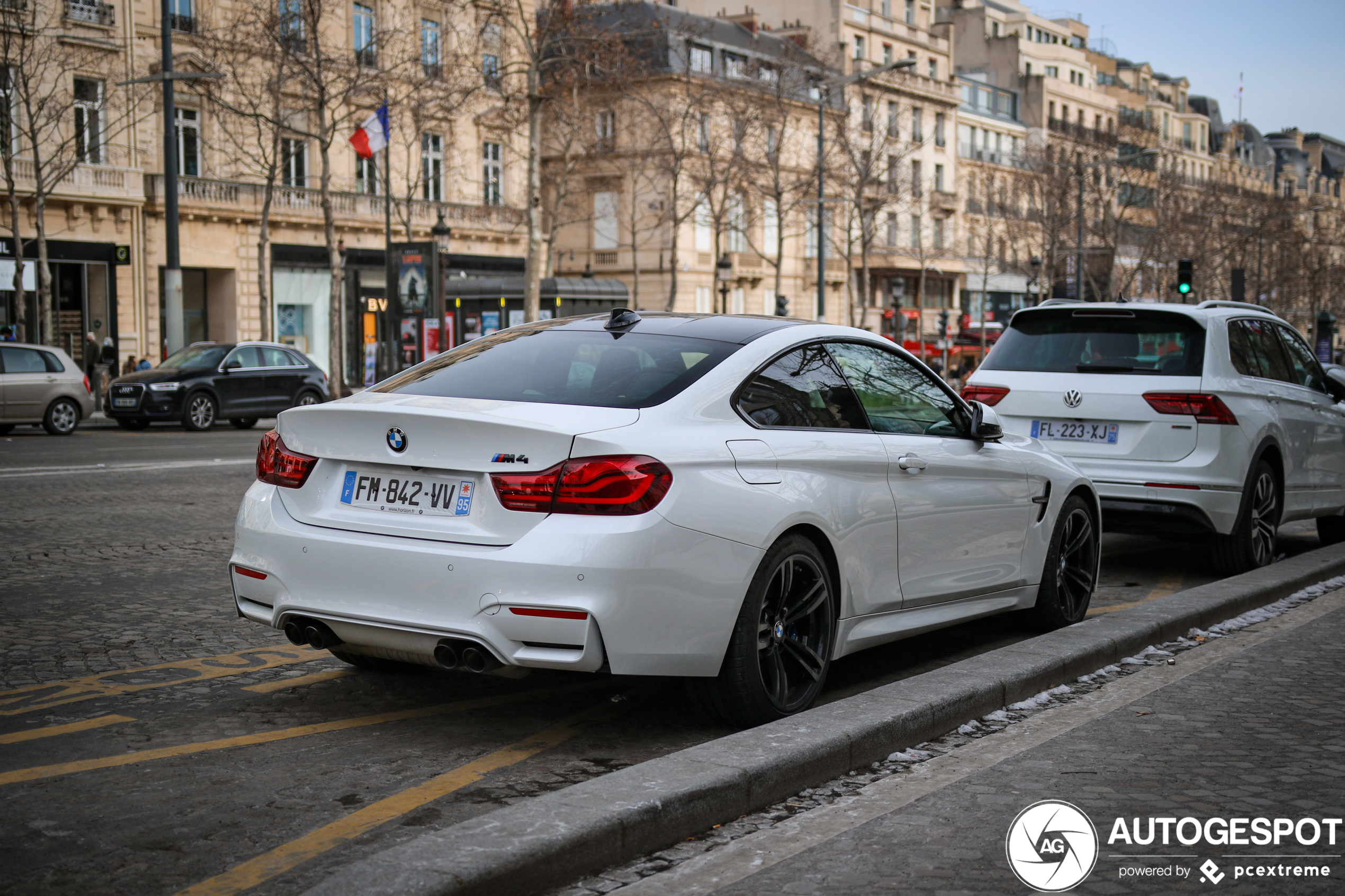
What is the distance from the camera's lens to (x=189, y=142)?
3975cm

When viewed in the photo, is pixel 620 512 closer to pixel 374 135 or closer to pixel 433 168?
pixel 374 135

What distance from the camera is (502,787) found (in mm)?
4277

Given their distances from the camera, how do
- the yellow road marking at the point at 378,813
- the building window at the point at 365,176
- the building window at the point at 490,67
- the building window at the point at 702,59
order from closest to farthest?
the yellow road marking at the point at 378,813 < the building window at the point at 490,67 < the building window at the point at 365,176 < the building window at the point at 702,59

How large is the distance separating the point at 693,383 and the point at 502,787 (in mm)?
1496

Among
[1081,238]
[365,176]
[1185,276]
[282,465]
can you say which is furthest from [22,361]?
[1081,238]

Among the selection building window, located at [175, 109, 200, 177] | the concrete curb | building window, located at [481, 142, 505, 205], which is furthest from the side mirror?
building window, located at [481, 142, 505, 205]

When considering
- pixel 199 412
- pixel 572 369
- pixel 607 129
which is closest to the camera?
pixel 572 369

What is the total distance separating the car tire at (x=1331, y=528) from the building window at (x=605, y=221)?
167 ft

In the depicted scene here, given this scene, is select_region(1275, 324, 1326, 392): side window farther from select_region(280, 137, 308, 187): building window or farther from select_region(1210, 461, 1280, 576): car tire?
select_region(280, 137, 308, 187): building window

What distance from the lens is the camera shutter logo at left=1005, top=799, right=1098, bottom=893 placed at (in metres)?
3.65

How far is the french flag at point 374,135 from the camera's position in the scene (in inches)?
1363

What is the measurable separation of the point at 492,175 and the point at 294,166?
335 inches

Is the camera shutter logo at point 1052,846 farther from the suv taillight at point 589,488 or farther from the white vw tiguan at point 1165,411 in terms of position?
the white vw tiguan at point 1165,411

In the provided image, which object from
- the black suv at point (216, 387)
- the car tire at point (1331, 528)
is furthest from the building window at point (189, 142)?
the car tire at point (1331, 528)
